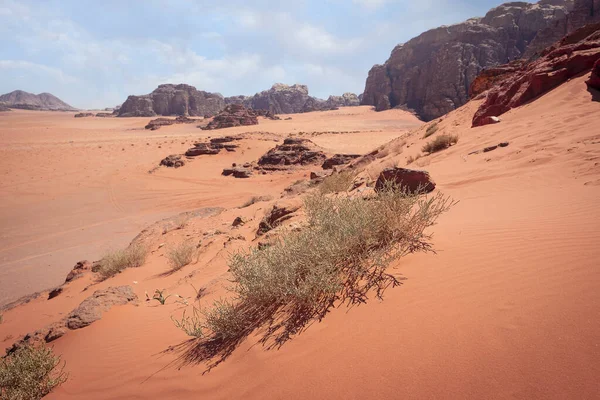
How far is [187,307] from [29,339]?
68.9 inches

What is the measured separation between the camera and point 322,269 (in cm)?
230

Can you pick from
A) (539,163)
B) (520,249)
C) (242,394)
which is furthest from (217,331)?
(539,163)

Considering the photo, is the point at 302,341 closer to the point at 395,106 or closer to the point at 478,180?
the point at 478,180

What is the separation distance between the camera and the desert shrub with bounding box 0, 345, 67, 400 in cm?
236

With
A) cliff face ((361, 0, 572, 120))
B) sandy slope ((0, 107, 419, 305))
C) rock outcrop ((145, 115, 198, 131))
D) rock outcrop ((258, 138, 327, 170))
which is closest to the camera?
sandy slope ((0, 107, 419, 305))

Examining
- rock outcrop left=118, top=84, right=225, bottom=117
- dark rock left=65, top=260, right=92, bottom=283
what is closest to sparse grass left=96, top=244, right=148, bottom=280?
dark rock left=65, top=260, right=92, bottom=283

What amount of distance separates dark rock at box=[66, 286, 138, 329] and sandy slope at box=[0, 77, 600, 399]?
0.16 meters

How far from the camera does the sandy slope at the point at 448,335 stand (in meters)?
1.47

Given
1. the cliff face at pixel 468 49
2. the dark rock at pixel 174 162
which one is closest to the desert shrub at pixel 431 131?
the dark rock at pixel 174 162

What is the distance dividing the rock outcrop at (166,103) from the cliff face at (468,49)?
163ft

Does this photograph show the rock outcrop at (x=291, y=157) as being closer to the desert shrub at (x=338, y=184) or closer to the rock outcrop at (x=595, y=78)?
the desert shrub at (x=338, y=184)

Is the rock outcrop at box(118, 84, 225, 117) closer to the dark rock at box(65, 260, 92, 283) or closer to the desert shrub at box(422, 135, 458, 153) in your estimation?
the dark rock at box(65, 260, 92, 283)

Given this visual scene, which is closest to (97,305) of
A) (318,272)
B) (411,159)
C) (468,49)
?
(318,272)

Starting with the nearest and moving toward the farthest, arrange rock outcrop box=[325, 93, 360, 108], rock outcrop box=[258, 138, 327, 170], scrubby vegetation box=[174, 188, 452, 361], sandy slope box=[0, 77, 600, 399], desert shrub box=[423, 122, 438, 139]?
sandy slope box=[0, 77, 600, 399]
scrubby vegetation box=[174, 188, 452, 361]
desert shrub box=[423, 122, 438, 139]
rock outcrop box=[258, 138, 327, 170]
rock outcrop box=[325, 93, 360, 108]
